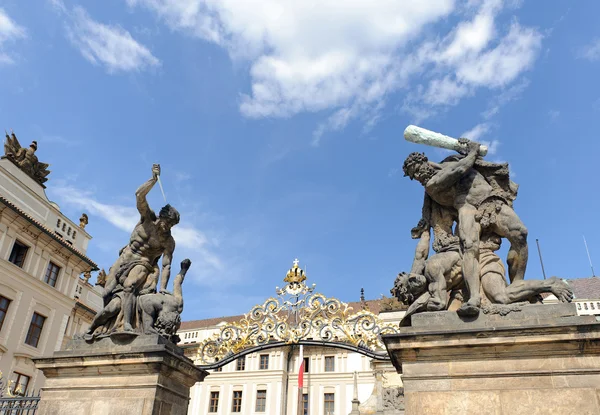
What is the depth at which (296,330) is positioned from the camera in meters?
8.50

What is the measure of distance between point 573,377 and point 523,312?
748 mm

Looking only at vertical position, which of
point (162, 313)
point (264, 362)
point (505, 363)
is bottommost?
point (505, 363)

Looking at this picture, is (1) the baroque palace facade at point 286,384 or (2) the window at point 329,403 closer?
(1) the baroque palace facade at point 286,384

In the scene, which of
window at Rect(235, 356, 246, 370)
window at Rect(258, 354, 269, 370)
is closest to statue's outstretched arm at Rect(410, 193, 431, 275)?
window at Rect(258, 354, 269, 370)

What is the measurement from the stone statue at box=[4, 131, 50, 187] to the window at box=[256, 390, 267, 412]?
22883mm

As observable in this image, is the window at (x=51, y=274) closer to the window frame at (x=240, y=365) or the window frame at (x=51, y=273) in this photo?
the window frame at (x=51, y=273)

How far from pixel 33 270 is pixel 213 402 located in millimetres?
21991

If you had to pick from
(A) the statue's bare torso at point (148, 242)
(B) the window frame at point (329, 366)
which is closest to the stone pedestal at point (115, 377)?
(A) the statue's bare torso at point (148, 242)

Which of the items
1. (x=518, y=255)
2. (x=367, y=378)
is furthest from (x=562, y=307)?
(x=367, y=378)

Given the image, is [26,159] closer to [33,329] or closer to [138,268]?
[33,329]

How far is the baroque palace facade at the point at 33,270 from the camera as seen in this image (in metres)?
22.9

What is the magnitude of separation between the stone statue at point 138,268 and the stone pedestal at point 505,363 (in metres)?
3.73

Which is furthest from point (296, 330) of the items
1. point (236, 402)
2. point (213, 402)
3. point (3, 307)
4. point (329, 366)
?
point (213, 402)

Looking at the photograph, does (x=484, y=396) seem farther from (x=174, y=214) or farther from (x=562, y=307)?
(x=174, y=214)
